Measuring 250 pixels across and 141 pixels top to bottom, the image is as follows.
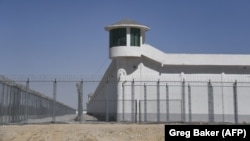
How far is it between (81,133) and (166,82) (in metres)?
14.6

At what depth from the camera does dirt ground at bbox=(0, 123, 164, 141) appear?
17047 mm

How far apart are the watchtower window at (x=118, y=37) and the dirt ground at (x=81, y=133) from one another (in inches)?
595

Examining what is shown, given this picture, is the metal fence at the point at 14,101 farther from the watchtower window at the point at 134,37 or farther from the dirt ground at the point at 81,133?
the watchtower window at the point at 134,37

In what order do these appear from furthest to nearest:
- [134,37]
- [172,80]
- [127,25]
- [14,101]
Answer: [134,37]
[127,25]
[172,80]
[14,101]

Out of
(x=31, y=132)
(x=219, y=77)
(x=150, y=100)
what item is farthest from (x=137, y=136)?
(x=219, y=77)

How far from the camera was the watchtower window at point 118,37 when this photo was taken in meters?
33.8

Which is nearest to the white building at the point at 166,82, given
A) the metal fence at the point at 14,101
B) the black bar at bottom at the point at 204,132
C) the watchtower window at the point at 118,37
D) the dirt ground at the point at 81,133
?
the watchtower window at the point at 118,37

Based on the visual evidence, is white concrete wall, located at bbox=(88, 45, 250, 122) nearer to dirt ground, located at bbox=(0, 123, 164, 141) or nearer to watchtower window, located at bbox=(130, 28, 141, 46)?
watchtower window, located at bbox=(130, 28, 141, 46)

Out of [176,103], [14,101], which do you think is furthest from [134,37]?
[14,101]

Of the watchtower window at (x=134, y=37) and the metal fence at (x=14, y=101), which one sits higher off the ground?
the watchtower window at (x=134, y=37)

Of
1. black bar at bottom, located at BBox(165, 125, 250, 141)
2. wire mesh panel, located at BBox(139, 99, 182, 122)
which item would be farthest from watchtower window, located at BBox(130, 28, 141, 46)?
black bar at bottom, located at BBox(165, 125, 250, 141)

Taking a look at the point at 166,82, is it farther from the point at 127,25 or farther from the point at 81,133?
the point at 81,133

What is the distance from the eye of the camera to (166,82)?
3111 centimetres

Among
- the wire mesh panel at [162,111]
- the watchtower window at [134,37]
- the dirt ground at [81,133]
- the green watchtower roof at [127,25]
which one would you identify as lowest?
the dirt ground at [81,133]
